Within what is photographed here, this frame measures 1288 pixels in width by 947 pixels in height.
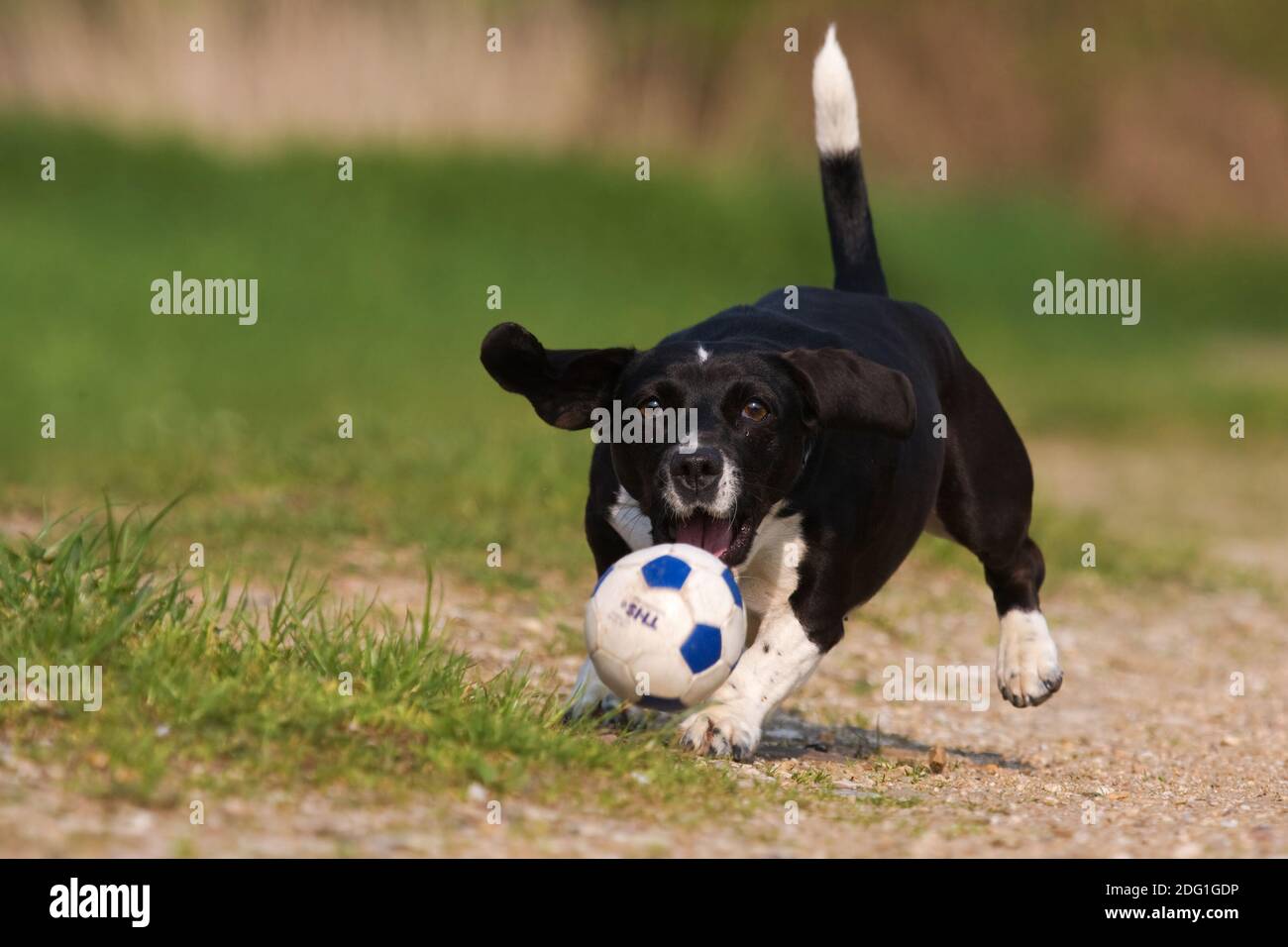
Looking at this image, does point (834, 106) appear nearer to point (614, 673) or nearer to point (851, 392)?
point (851, 392)

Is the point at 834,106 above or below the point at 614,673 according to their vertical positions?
above

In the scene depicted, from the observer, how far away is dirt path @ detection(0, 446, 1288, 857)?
390 centimetres

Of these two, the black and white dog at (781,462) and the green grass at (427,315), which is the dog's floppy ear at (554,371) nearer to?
the black and white dog at (781,462)

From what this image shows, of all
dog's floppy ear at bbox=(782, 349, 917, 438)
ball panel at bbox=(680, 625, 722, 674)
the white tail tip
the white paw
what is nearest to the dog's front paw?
ball panel at bbox=(680, 625, 722, 674)

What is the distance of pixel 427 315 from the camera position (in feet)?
48.4

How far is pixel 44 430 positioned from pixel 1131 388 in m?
8.90

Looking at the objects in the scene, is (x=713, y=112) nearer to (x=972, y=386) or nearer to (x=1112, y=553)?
(x=1112, y=553)

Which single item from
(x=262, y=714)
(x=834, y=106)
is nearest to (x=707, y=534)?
(x=262, y=714)

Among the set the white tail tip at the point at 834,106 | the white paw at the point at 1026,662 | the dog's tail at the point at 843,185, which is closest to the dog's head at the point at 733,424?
the white paw at the point at 1026,662

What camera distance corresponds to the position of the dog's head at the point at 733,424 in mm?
4805

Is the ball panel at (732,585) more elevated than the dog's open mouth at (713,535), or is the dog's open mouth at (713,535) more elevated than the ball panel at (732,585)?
the dog's open mouth at (713,535)

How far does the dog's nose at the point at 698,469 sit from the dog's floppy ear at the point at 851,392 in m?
0.35

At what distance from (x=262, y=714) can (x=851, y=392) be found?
1.67 meters

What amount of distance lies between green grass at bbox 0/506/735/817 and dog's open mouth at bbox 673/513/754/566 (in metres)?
0.48
